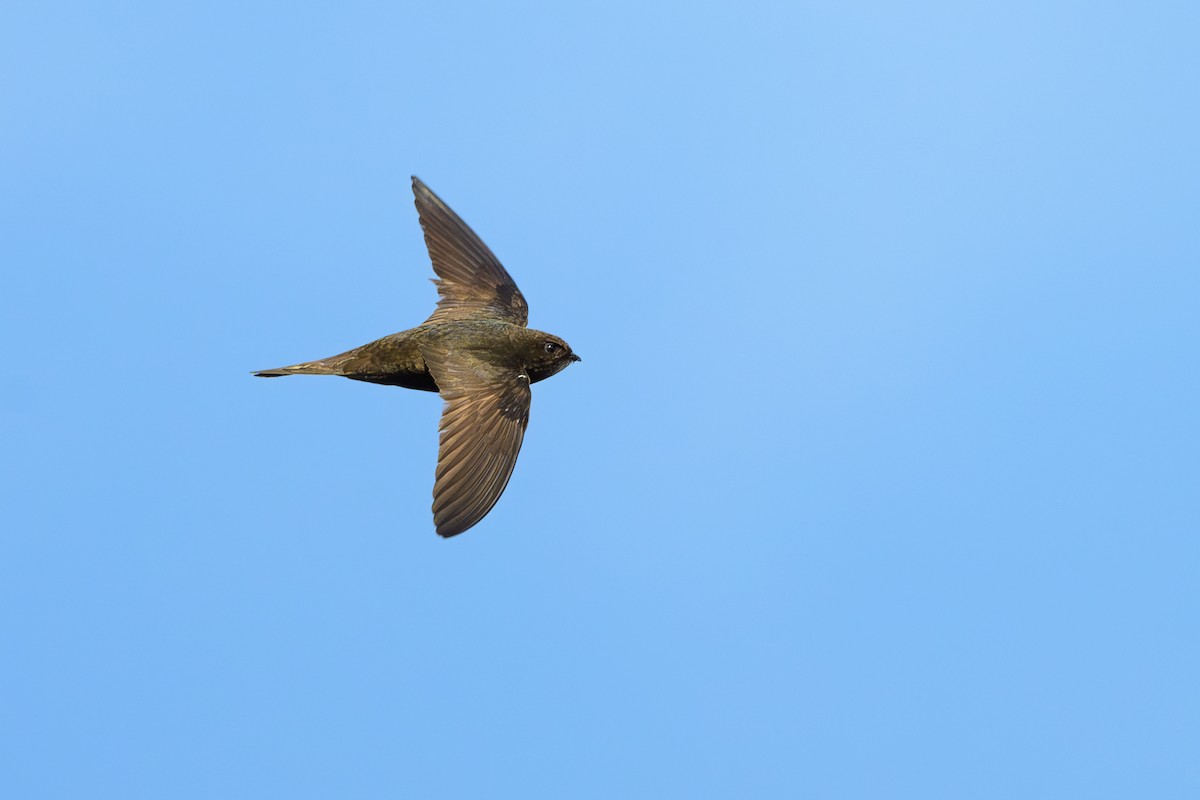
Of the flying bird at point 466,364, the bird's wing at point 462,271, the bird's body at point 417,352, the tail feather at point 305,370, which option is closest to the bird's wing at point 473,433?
the flying bird at point 466,364

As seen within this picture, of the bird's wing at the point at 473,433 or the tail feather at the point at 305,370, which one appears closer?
the bird's wing at the point at 473,433

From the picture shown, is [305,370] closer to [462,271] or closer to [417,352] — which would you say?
[417,352]

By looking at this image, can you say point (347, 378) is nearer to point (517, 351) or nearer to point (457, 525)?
point (517, 351)

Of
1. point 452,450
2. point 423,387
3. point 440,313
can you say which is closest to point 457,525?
point 452,450

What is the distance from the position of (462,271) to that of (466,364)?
7.17ft

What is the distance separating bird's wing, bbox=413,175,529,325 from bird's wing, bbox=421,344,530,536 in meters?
1.45

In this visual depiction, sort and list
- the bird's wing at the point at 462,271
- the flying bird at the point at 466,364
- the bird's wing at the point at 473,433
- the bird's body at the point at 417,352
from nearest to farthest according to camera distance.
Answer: the bird's wing at the point at 473,433
the flying bird at the point at 466,364
the bird's body at the point at 417,352
the bird's wing at the point at 462,271

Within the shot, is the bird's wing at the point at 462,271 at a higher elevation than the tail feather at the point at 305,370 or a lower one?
higher

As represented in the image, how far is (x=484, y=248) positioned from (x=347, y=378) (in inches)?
97.8

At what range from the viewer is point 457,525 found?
11.8m

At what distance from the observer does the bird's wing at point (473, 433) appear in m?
12.1

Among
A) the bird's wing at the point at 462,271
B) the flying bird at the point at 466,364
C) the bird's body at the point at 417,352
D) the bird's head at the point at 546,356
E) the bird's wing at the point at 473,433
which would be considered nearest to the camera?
the bird's wing at the point at 473,433

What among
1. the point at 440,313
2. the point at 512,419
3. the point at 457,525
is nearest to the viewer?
the point at 457,525

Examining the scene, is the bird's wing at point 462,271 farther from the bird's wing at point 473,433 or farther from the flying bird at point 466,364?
the bird's wing at point 473,433
